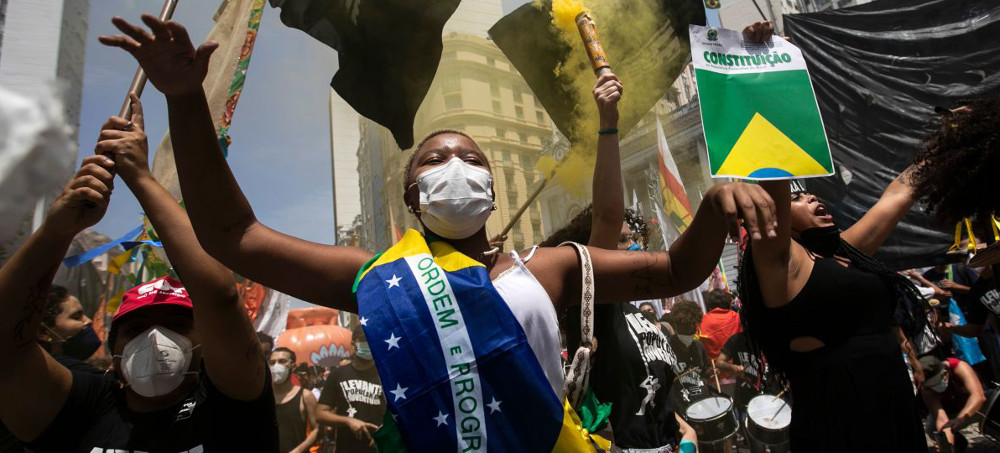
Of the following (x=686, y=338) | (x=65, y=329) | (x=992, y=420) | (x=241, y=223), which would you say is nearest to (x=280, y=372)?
(x=65, y=329)

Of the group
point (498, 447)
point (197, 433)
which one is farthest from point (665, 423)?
point (197, 433)

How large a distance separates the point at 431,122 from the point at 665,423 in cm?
1576

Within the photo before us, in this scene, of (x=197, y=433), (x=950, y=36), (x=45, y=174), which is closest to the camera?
(x=197, y=433)

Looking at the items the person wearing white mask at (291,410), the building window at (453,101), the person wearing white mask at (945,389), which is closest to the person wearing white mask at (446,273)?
the person wearing white mask at (945,389)

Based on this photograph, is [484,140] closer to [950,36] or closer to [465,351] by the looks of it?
[950,36]

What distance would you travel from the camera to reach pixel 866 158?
8.17 m

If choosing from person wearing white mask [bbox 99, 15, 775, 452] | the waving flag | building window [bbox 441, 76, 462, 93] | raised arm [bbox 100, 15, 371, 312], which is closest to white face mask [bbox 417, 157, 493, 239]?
person wearing white mask [bbox 99, 15, 775, 452]

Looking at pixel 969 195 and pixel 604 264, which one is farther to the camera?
pixel 969 195

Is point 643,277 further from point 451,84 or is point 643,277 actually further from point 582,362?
point 451,84

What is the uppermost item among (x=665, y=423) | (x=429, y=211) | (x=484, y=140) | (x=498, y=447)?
(x=484, y=140)

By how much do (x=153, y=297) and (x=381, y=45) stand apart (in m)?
4.46

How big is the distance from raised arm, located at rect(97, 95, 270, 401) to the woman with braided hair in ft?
6.47

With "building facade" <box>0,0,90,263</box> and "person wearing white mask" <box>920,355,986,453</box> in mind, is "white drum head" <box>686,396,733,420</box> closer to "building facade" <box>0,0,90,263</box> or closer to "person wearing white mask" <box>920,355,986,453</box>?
"person wearing white mask" <box>920,355,986,453</box>

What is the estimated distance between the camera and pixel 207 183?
63.4 inches
